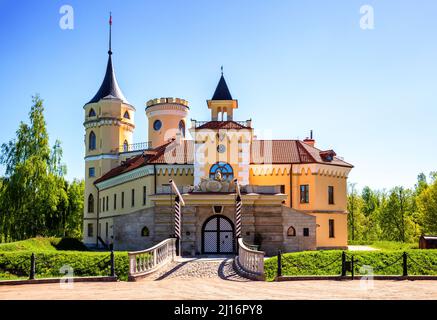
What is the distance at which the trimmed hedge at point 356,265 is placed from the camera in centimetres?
2691

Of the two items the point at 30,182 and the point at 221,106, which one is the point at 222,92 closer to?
Answer: the point at 221,106

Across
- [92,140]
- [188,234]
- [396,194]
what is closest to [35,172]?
[92,140]

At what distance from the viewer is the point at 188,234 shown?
116ft

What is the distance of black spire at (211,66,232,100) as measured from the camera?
47.3 metres

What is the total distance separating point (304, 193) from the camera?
4422 centimetres

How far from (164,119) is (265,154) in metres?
15.1

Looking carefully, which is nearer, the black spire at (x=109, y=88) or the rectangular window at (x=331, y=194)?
the rectangular window at (x=331, y=194)

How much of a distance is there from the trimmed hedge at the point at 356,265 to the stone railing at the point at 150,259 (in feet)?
16.8

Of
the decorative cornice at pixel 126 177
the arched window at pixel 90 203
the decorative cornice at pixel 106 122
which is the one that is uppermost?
the decorative cornice at pixel 106 122

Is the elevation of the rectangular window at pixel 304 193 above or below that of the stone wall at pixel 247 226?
above

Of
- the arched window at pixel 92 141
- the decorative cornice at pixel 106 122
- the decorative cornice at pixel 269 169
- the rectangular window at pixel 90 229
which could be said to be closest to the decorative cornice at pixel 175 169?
the decorative cornice at pixel 269 169

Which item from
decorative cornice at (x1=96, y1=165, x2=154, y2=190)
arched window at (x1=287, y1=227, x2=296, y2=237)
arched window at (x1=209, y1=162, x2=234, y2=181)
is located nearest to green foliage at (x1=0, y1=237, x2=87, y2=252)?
decorative cornice at (x1=96, y1=165, x2=154, y2=190)

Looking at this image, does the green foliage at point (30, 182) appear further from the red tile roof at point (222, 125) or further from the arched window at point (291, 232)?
the arched window at point (291, 232)

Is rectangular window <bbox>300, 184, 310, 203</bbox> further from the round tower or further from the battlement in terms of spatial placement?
the battlement
